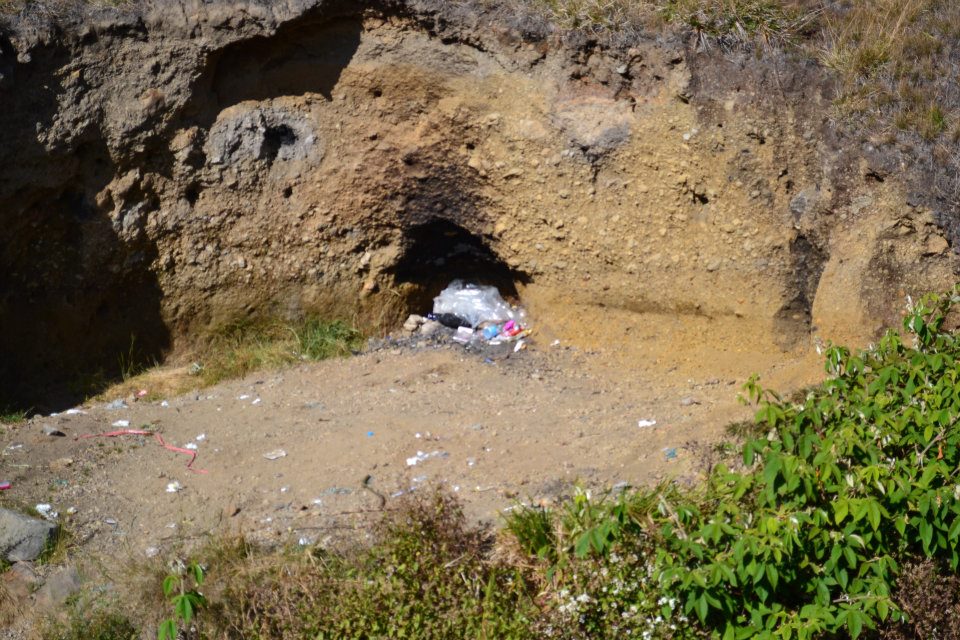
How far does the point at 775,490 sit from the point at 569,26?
Answer: 3.05 meters

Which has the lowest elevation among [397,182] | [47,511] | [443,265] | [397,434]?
[47,511]

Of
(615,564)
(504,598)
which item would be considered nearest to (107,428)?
(504,598)

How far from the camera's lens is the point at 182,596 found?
3.61m

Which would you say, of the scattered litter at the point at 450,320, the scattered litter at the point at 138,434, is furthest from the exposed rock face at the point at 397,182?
the scattered litter at the point at 138,434

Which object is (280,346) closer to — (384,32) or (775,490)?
(384,32)

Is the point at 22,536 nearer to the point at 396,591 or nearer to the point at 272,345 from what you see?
the point at 396,591

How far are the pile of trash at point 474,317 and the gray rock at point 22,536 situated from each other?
2.64m

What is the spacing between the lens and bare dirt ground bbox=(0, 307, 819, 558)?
14.6ft

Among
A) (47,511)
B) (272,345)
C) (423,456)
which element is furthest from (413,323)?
(47,511)

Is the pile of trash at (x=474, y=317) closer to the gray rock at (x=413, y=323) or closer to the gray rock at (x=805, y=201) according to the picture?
the gray rock at (x=413, y=323)

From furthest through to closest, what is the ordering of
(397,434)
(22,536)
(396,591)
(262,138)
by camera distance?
(262,138) < (397,434) < (22,536) < (396,591)

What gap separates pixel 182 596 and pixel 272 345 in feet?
9.09

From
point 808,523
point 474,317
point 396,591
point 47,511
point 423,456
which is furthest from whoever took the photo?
point 474,317

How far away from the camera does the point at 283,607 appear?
3752 millimetres
